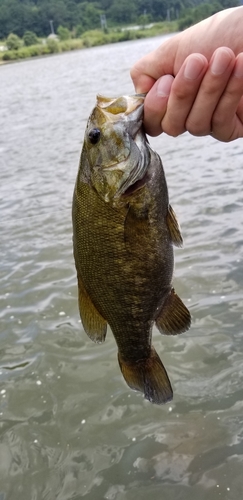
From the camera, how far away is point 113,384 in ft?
16.9

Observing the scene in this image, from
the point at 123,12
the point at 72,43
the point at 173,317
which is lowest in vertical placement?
the point at 72,43

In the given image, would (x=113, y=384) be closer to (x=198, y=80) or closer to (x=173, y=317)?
(x=173, y=317)

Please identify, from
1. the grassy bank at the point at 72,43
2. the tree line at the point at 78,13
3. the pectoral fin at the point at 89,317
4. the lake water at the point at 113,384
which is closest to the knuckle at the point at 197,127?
the pectoral fin at the point at 89,317

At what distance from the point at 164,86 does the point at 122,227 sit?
2.22 ft

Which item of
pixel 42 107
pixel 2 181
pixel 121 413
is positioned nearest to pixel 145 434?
pixel 121 413

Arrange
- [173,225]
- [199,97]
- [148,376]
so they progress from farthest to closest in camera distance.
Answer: [148,376] → [173,225] → [199,97]

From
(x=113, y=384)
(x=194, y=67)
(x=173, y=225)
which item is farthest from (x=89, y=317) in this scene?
(x=113, y=384)

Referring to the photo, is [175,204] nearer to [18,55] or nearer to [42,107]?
[42,107]

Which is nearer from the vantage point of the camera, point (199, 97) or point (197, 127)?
point (199, 97)

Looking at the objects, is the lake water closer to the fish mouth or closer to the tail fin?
the tail fin

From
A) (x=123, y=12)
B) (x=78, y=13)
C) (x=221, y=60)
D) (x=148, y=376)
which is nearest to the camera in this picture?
(x=221, y=60)

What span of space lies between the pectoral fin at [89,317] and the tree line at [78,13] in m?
120

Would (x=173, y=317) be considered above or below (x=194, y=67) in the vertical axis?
below

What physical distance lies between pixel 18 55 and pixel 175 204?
3019 inches
